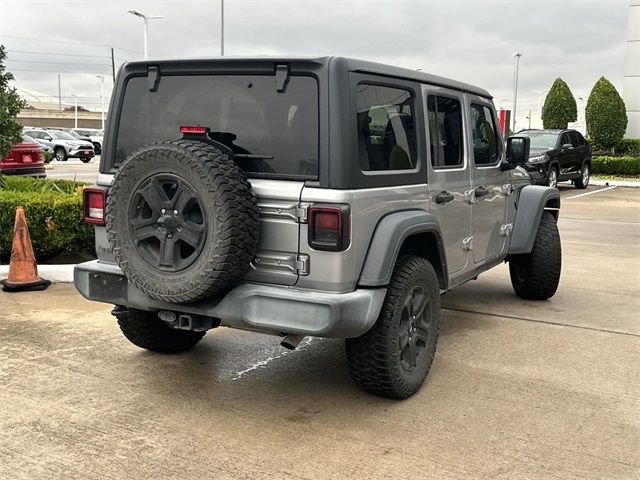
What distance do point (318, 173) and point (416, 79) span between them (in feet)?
3.84

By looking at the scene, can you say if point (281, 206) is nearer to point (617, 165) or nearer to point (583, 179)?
point (583, 179)

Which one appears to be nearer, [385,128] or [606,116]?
[385,128]

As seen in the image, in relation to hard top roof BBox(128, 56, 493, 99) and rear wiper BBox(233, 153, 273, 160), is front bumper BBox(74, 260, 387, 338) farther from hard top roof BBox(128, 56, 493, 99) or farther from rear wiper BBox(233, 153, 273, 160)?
hard top roof BBox(128, 56, 493, 99)

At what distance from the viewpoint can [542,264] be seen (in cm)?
628

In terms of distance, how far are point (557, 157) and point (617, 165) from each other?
23.4ft

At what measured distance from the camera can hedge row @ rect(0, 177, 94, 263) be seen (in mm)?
7094

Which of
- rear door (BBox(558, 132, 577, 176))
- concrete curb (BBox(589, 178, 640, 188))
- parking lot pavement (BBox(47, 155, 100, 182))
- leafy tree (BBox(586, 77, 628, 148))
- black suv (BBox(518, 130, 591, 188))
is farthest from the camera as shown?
leafy tree (BBox(586, 77, 628, 148))

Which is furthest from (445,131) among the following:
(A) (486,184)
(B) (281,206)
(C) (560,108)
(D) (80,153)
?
(D) (80,153)

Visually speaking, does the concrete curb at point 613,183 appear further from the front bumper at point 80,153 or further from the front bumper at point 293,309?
the front bumper at point 80,153

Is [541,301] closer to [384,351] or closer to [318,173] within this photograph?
[384,351]

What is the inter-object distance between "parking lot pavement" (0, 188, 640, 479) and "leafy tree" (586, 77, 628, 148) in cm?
2074

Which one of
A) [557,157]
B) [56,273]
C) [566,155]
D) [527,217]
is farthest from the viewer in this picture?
[566,155]

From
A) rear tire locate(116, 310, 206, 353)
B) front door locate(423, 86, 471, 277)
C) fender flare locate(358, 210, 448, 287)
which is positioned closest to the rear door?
front door locate(423, 86, 471, 277)

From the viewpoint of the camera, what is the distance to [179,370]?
452 centimetres
